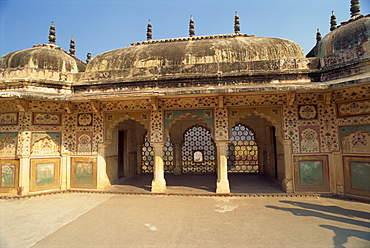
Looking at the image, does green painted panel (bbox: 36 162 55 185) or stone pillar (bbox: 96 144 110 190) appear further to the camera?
stone pillar (bbox: 96 144 110 190)

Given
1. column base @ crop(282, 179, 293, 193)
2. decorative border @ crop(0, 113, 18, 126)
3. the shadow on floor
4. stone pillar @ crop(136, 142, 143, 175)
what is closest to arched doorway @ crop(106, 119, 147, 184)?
stone pillar @ crop(136, 142, 143, 175)

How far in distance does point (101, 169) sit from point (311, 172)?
689 cm

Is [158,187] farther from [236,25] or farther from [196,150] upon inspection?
[236,25]

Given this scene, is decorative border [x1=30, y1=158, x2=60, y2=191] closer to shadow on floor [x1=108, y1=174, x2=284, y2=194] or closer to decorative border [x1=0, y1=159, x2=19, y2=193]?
decorative border [x1=0, y1=159, x2=19, y2=193]

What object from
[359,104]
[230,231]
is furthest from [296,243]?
[359,104]

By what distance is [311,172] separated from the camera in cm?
662

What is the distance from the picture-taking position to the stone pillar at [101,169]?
7.44 m

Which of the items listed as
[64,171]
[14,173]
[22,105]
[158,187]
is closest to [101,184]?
[64,171]

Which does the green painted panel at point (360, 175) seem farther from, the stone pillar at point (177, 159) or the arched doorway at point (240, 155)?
the stone pillar at point (177, 159)

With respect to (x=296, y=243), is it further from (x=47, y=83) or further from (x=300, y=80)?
(x=47, y=83)

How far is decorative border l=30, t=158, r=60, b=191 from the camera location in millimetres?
7016

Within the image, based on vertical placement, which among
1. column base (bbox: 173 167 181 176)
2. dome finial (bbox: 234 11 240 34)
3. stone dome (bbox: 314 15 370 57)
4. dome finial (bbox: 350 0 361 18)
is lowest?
column base (bbox: 173 167 181 176)

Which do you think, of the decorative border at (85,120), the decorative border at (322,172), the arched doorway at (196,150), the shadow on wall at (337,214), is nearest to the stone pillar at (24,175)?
the decorative border at (85,120)

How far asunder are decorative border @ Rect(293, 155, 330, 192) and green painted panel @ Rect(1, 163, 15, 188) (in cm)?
903
